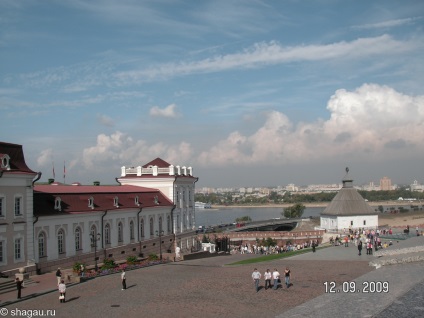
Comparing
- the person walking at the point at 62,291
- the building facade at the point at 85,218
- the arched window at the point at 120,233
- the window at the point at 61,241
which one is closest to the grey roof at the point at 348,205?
the building facade at the point at 85,218

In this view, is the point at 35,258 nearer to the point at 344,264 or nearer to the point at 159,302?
the point at 159,302

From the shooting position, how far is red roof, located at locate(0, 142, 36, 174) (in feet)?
99.2

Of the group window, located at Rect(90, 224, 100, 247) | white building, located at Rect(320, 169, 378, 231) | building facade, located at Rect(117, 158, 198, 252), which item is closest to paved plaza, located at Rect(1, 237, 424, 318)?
window, located at Rect(90, 224, 100, 247)

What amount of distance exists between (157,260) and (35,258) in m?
9.41

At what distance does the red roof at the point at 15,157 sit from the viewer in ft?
99.2

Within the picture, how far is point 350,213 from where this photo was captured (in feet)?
199

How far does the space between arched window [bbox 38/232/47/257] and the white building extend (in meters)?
37.5

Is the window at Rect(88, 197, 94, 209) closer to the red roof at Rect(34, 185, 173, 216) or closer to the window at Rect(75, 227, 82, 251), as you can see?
the red roof at Rect(34, 185, 173, 216)

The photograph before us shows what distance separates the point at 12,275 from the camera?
28.8 m

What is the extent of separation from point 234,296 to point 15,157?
15927 millimetres

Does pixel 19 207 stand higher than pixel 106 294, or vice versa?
pixel 19 207

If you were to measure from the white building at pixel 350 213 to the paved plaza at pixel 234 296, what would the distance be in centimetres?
2843

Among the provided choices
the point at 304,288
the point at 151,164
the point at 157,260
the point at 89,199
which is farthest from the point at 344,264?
the point at 151,164

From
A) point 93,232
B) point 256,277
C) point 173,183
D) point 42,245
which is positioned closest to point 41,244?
point 42,245
